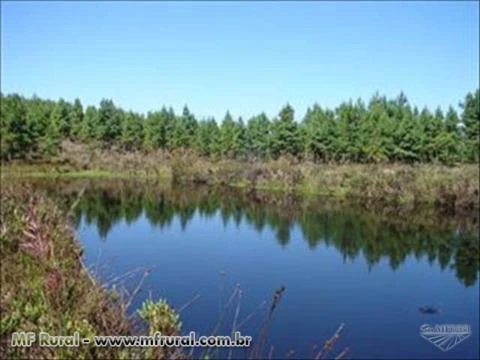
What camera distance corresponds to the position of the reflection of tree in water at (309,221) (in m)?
22.0

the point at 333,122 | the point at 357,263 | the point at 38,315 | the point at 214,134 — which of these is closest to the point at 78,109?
the point at 214,134

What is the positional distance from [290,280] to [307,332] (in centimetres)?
479

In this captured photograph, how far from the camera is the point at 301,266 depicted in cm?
1953

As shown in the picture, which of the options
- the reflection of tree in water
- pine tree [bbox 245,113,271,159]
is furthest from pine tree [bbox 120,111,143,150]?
the reflection of tree in water

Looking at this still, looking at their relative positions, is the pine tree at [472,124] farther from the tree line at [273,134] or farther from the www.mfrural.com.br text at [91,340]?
the www.mfrural.com.br text at [91,340]

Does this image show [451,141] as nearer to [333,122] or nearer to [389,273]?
[333,122]

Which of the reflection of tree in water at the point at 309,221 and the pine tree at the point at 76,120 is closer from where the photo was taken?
the reflection of tree in water at the point at 309,221

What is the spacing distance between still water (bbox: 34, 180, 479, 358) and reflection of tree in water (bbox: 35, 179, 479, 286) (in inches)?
2.7

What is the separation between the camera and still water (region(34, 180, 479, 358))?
500 inches

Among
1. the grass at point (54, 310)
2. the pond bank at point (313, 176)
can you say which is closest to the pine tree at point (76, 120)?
the pond bank at point (313, 176)

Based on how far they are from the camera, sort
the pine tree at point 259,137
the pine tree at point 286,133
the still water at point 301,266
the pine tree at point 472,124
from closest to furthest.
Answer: the still water at point 301,266 → the pine tree at point 472,124 → the pine tree at point 286,133 → the pine tree at point 259,137

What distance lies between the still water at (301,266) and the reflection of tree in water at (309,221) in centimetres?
7

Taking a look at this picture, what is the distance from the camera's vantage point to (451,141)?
2243 inches

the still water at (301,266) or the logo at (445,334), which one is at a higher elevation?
the still water at (301,266)
